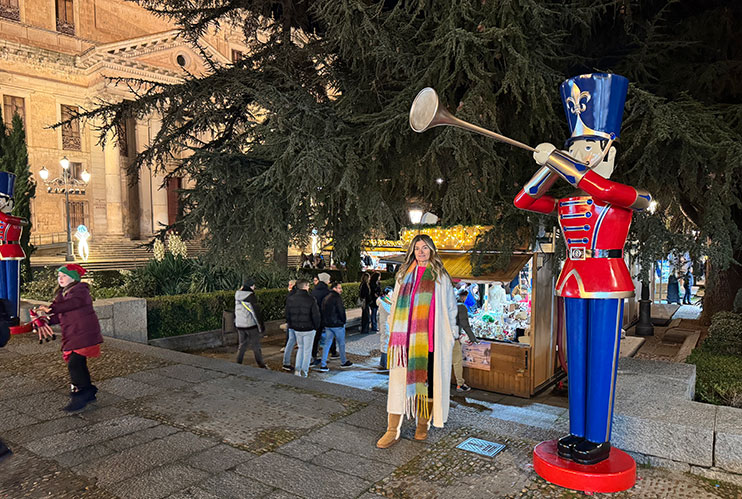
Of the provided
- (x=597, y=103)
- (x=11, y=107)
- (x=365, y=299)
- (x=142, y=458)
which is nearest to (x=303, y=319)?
(x=142, y=458)

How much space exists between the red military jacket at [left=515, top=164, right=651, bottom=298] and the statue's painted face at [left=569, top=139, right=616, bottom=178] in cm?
14

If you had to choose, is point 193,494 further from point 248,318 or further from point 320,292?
point 320,292

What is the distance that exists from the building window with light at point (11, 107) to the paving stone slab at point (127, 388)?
31.0 metres

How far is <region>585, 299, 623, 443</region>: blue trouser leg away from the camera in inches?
129

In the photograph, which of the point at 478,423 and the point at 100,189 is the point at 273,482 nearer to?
the point at 478,423

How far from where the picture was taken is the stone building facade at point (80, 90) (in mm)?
30344

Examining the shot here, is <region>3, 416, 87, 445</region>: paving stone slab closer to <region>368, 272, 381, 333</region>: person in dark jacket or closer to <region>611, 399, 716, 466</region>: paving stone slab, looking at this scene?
<region>611, 399, 716, 466</region>: paving stone slab

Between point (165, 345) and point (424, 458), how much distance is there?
8326 millimetres

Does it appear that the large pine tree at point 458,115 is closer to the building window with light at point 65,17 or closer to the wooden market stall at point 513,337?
the wooden market stall at point 513,337

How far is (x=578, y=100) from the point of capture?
3318 millimetres

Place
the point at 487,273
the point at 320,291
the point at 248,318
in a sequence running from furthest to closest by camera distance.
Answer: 1. the point at 320,291
2. the point at 248,318
3. the point at 487,273

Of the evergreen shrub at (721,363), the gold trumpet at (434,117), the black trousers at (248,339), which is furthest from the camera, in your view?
the black trousers at (248,339)

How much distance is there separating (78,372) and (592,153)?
16.8 feet

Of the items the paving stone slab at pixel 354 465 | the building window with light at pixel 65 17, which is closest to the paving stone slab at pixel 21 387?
the paving stone slab at pixel 354 465
